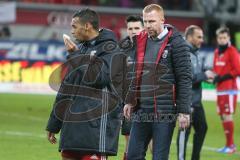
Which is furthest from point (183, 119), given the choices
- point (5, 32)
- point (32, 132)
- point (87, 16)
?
point (5, 32)

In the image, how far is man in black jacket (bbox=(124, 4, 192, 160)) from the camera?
909 cm

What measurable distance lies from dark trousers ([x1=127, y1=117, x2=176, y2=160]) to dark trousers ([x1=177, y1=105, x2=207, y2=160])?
9.95 feet

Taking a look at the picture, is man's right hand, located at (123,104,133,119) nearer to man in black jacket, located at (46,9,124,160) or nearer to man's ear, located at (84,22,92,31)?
man in black jacket, located at (46,9,124,160)

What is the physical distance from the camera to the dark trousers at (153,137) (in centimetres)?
909

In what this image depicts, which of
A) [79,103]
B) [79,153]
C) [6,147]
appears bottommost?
[6,147]

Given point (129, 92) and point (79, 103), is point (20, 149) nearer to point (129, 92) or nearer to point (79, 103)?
point (129, 92)

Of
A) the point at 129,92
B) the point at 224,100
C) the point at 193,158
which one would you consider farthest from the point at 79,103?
the point at 224,100

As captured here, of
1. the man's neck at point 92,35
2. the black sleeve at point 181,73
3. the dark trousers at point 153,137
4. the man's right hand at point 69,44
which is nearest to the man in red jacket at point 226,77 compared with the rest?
the dark trousers at point 153,137

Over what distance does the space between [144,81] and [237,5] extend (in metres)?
29.2

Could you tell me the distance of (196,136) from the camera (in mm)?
12625

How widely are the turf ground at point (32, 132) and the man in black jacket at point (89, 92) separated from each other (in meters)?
5.52

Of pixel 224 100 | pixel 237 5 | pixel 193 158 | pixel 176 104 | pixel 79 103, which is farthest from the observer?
pixel 237 5

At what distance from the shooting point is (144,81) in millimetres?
9492

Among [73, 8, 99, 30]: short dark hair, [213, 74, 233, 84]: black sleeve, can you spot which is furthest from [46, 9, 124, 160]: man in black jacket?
[213, 74, 233, 84]: black sleeve
